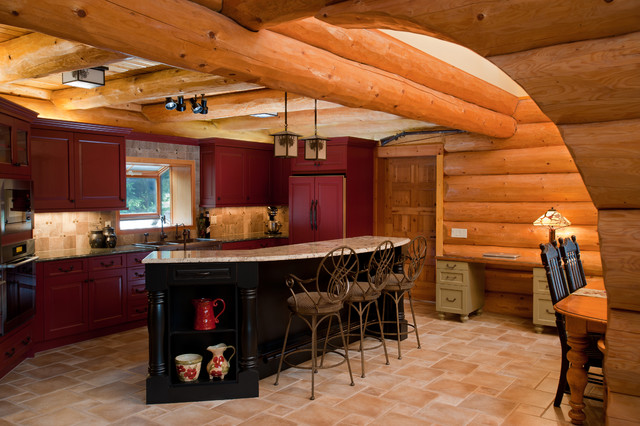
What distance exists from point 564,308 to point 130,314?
4.58m

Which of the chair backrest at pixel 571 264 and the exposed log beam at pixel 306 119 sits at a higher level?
the exposed log beam at pixel 306 119

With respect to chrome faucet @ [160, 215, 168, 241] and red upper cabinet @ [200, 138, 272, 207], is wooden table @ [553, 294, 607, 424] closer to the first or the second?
chrome faucet @ [160, 215, 168, 241]

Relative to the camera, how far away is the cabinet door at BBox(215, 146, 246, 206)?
7.71m

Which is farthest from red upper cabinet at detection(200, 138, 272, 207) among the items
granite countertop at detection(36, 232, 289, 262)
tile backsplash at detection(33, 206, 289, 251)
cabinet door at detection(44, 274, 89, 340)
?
cabinet door at detection(44, 274, 89, 340)

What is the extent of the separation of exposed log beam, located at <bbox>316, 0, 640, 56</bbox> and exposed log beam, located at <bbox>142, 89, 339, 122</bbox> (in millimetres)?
3813

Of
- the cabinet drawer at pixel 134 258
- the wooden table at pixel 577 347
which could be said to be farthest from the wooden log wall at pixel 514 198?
the cabinet drawer at pixel 134 258

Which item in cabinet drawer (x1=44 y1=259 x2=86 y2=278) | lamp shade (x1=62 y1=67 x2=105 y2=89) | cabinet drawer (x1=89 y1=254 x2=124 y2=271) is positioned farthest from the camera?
cabinet drawer (x1=89 y1=254 x2=124 y2=271)

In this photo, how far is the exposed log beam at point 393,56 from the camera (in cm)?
346

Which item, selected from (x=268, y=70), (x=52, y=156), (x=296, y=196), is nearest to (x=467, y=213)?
(x=296, y=196)

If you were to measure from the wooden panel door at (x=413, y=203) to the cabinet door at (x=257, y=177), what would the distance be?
1.83 metres

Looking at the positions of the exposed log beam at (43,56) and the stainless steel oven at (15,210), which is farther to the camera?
the stainless steel oven at (15,210)

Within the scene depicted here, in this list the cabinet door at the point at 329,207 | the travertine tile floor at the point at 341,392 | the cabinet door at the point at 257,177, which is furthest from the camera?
the cabinet door at the point at 257,177

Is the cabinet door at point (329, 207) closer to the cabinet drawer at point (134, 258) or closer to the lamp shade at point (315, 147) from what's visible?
the lamp shade at point (315, 147)

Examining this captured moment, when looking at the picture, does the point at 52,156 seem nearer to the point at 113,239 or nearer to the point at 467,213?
the point at 113,239
